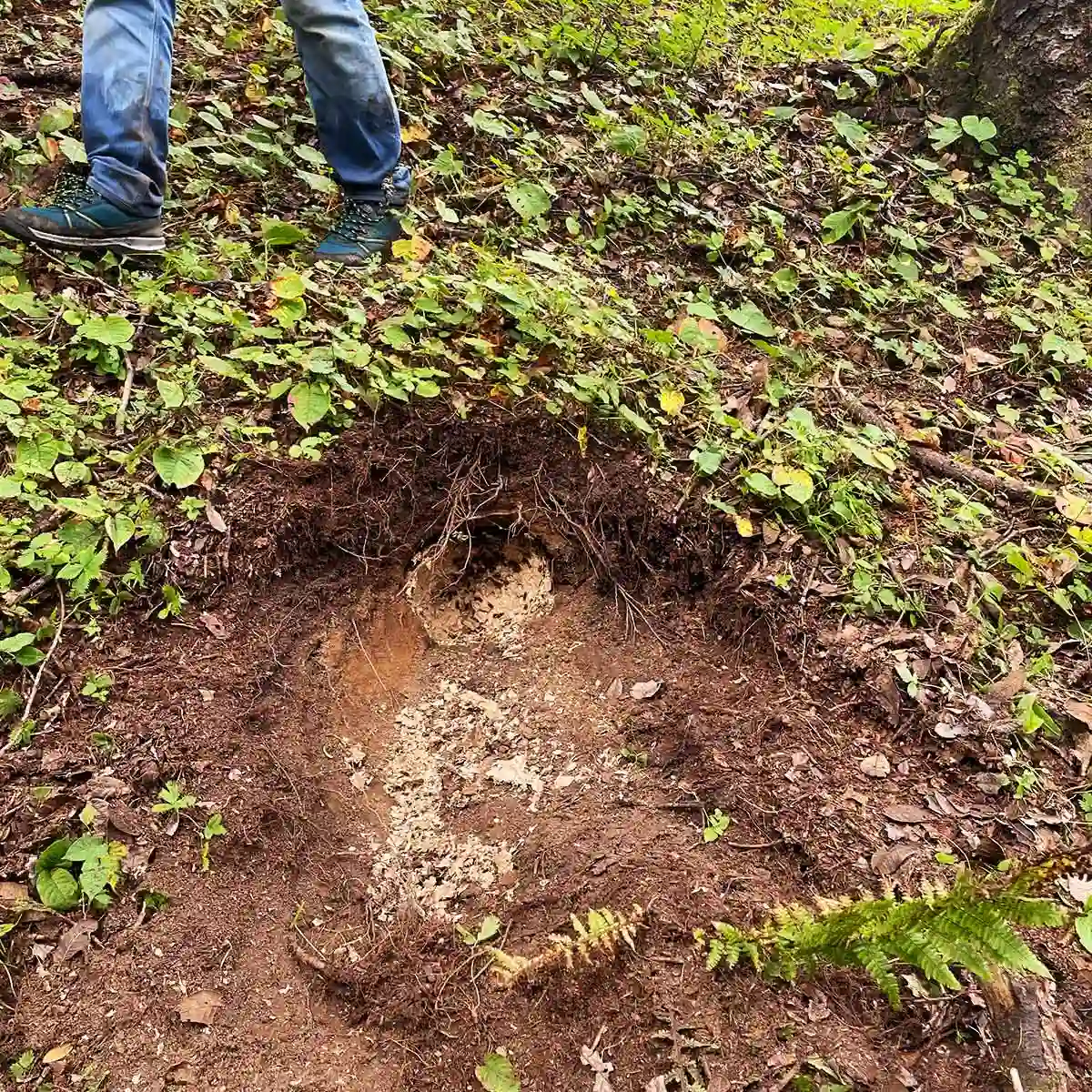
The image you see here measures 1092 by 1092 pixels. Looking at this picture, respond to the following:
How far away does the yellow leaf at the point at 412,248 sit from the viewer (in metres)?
3.33

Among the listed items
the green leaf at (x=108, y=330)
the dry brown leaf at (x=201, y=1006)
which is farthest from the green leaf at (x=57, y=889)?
the green leaf at (x=108, y=330)

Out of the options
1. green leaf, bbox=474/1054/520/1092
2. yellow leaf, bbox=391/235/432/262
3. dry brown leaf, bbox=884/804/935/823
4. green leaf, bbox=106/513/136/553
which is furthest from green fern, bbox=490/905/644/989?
yellow leaf, bbox=391/235/432/262

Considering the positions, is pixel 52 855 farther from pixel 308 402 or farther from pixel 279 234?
pixel 279 234

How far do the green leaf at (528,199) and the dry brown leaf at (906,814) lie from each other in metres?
2.84

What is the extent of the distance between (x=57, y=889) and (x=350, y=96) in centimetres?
287

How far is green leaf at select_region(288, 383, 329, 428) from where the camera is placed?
2764mm

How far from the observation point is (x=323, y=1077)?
1.96 m

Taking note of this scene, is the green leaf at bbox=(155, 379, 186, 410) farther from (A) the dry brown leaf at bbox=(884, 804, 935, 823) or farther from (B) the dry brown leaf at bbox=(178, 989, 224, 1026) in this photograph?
(A) the dry brown leaf at bbox=(884, 804, 935, 823)

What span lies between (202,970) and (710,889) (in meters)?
1.31

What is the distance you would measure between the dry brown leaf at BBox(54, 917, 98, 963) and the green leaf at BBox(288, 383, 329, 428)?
1582mm

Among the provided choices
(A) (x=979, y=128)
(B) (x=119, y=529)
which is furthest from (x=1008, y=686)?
(A) (x=979, y=128)

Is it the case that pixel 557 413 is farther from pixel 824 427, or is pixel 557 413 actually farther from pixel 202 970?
pixel 202 970

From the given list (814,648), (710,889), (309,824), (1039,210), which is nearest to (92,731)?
(309,824)

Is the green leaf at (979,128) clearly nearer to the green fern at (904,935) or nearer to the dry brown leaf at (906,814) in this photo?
the dry brown leaf at (906,814)
